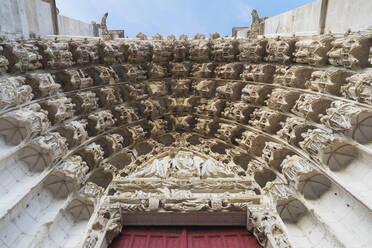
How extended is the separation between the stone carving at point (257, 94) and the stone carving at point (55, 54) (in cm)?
422

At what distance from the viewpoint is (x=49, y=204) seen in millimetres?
4434

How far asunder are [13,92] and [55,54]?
4.73 ft

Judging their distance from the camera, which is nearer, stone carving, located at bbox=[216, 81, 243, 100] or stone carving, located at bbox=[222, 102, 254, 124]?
stone carving, located at bbox=[222, 102, 254, 124]

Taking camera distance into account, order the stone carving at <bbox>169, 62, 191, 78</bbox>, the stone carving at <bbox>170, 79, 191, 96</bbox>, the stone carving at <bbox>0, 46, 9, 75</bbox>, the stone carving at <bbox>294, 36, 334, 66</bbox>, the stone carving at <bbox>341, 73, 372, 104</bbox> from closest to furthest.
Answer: the stone carving at <bbox>341, 73, 372, 104</bbox> → the stone carving at <bbox>0, 46, 9, 75</bbox> → the stone carving at <bbox>294, 36, 334, 66</bbox> → the stone carving at <bbox>170, 79, 191, 96</bbox> → the stone carving at <bbox>169, 62, 191, 78</bbox>

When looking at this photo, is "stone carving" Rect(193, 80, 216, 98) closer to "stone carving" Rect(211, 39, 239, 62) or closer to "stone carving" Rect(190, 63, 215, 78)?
"stone carving" Rect(190, 63, 215, 78)

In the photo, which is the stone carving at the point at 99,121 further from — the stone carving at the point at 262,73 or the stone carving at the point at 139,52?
the stone carving at the point at 262,73

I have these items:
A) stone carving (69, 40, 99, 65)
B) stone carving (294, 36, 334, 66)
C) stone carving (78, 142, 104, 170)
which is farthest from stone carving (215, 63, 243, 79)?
stone carving (78, 142, 104, 170)

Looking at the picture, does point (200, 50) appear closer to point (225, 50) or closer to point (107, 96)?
point (225, 50)

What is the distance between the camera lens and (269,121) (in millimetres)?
5430

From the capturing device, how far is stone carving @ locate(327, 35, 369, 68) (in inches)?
165

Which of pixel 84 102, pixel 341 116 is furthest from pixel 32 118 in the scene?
pixel 341 116

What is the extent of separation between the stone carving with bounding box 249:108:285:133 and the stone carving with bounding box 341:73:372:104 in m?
1.48

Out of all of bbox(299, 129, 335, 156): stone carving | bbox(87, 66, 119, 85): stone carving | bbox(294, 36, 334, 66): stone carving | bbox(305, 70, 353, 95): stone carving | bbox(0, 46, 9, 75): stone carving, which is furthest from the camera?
bbox(87, 66, 119, 85): stone carving

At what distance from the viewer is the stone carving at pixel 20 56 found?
4359mm
